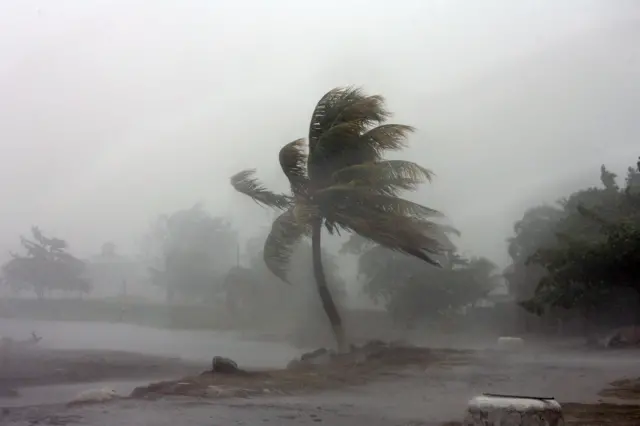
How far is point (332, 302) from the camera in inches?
153

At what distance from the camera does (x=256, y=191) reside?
3.93 metres

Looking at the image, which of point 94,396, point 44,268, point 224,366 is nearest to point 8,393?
point 94,396

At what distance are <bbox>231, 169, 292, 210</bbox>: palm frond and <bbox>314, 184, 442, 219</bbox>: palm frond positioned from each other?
0.21 meters

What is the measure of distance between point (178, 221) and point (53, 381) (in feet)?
3.88

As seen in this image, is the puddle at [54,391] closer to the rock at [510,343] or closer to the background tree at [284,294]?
the background tree at [284,294]

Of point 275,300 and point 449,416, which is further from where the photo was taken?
point 275,300

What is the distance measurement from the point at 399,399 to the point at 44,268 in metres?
2.31

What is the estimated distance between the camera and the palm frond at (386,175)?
3.78m

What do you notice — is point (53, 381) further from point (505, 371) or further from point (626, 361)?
point (626, 361)

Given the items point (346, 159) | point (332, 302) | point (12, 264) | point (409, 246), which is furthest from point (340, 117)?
point (12, 264)

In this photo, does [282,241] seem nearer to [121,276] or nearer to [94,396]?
[121,276]

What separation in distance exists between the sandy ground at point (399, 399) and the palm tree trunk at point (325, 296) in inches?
12.1

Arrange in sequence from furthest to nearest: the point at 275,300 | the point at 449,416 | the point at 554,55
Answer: the point at 554,55
the point at 275,300
the point at 449,416

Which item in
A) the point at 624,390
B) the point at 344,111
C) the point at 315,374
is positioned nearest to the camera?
the point at 624,390
